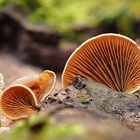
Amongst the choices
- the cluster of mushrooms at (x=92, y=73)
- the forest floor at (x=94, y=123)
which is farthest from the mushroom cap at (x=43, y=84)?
the forest floor at (x=94, y=123)

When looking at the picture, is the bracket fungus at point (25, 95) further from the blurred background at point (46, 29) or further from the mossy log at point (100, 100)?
the blurred background at point (46, 29)

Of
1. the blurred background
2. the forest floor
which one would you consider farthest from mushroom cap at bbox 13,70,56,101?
the blurred background

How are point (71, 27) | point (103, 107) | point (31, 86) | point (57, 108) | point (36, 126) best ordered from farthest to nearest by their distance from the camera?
1. point (71, 27)
2. point (31, 86)
3. point (103, 107)
4. point (57, 108)
5. point (36, 126)

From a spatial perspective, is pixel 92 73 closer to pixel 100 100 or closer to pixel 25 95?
pixel 100 100

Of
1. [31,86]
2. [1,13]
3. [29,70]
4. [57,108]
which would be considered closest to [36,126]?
[57,108]

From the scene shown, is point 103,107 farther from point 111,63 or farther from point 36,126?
point 36,126

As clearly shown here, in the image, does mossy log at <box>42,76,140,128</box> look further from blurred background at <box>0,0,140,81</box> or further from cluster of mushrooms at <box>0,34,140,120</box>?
blurred background at <box>0,0,140,81</box>
